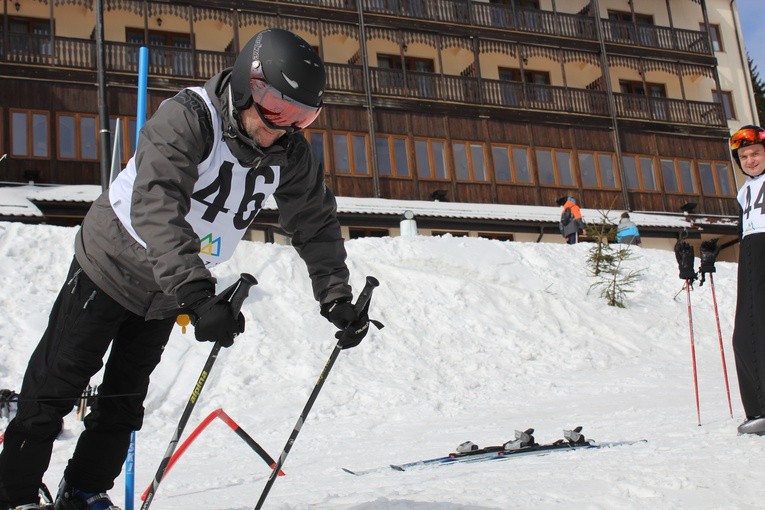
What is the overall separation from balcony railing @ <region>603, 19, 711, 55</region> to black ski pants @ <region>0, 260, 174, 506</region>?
25264 mm

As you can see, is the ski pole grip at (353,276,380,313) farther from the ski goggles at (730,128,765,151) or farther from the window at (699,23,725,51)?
the window at (699,23,725,51)

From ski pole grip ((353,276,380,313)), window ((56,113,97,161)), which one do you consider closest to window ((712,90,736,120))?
window ((56,113,97,161))

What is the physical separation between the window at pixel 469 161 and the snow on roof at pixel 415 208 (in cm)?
105

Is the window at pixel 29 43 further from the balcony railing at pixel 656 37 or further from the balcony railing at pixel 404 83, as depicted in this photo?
the balcony railing at pixel 656 37

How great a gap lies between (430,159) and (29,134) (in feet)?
32.8

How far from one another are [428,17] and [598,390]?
16.4 meters

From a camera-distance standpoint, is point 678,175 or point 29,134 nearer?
point 29,134

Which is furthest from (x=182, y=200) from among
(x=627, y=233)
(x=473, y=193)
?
(x=473, y=193)

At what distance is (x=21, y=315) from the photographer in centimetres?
896

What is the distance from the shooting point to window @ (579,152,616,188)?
24.0 metres

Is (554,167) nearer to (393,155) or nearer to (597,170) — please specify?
(597,170)

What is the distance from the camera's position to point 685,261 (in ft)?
21.0

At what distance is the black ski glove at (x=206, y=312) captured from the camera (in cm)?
239

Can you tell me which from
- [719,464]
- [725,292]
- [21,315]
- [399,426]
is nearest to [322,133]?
[725,292]
